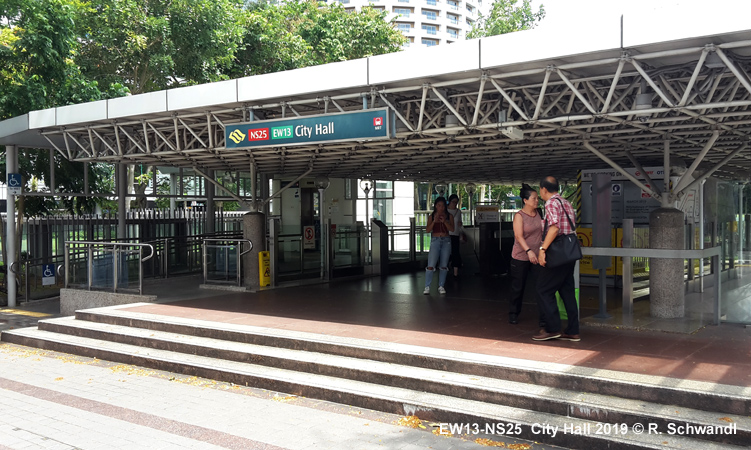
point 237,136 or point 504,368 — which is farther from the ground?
point 237,136

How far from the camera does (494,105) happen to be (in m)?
9.09

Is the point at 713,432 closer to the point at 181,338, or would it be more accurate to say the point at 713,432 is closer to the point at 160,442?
the point at 160,442

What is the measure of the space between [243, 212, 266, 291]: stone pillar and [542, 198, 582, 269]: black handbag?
7.12 metres

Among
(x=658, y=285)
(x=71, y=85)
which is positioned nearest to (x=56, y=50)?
(x=71, y=85)

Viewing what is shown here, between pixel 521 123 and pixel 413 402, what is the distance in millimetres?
4133

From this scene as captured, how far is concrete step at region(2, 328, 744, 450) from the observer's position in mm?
4922

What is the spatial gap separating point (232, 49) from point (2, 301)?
9610 mm

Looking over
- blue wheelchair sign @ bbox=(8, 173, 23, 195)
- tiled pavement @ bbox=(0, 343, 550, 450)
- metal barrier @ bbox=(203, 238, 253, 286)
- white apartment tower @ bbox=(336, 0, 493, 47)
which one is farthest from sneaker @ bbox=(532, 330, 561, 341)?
white apartment tower @ bbox=(336, 0, 493, 47)

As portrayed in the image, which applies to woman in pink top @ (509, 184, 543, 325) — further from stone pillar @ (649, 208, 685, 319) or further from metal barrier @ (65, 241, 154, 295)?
metal barrier @ (65, 241, 154, 295)

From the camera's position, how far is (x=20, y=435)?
5.58m

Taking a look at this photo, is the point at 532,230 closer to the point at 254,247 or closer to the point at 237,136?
the point at 237,136

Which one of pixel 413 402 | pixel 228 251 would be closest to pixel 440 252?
pixel 228 251

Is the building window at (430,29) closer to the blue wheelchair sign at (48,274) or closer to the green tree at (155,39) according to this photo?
the green tree at (155,39)

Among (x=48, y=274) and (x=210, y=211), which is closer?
(x=48, y=274)
